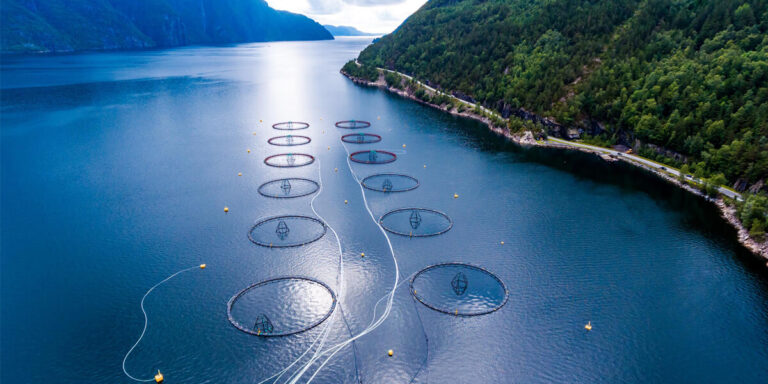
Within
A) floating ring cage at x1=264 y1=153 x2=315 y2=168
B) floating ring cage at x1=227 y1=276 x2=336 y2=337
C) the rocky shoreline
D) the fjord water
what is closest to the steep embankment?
the rocky shoreline

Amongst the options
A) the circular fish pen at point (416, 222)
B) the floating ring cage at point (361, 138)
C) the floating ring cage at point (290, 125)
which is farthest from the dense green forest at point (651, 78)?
the floating ring cage at point (290, 125)

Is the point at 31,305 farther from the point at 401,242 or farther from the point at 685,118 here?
the point at 685,118

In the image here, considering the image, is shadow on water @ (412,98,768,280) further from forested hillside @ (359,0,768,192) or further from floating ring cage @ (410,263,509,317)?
floating ring cage @ (410,263,509,317)

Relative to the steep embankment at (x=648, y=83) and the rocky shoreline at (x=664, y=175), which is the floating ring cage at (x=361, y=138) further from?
the steep embankment at (x=648, y=83)

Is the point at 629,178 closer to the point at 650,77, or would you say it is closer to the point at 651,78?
the point at 651,78

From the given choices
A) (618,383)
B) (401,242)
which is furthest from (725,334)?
(401,242)
